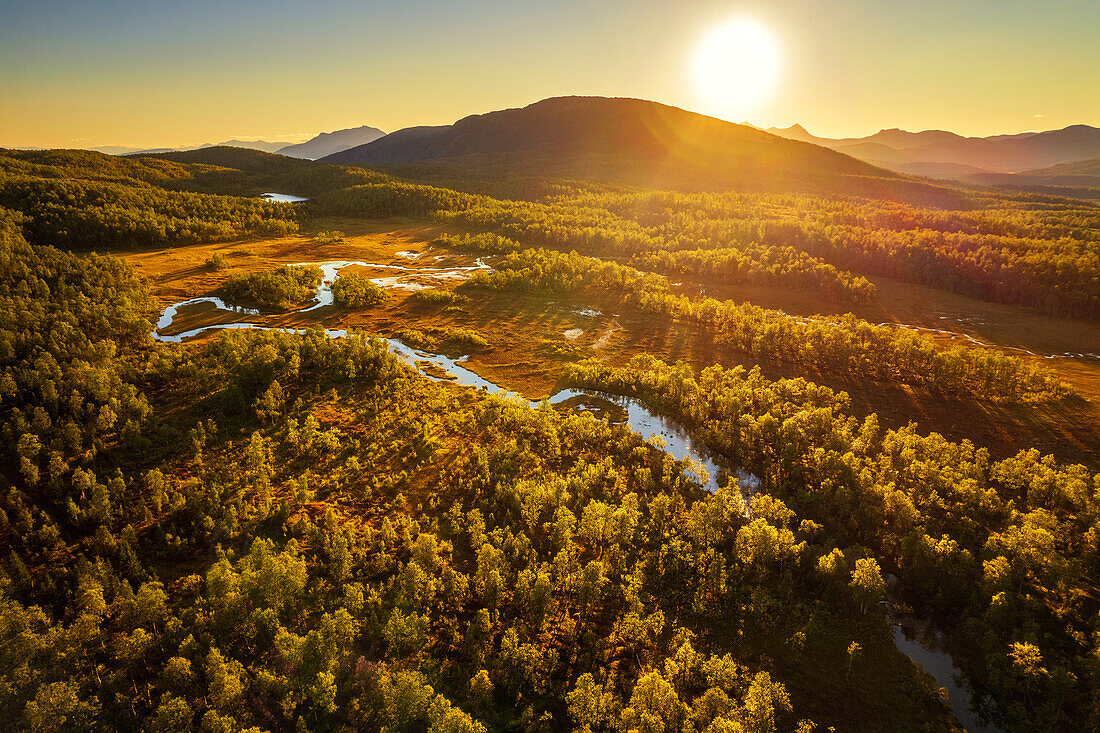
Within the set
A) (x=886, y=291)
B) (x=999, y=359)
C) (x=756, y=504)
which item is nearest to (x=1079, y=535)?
(x=756, y=504)

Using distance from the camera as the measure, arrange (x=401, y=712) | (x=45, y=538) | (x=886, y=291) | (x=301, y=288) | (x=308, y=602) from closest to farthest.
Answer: (x=401, y=712) → (x=308, y=602) → (x=45, y=538) → (x=301, y=288) → (x=886, y=291)

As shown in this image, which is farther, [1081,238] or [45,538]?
[1081,238]

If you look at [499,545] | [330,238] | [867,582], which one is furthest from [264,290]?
[867,582]

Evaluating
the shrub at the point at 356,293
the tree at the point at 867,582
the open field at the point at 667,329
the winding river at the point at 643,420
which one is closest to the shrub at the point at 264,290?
the winding river at the point at 643,420

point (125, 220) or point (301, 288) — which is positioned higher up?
point (125, 220)

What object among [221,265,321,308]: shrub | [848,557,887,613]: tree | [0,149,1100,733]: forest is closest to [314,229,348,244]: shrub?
[221,265,321,308]: shrub

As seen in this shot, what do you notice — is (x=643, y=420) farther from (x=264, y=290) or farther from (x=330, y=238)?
(x=330, y=238)

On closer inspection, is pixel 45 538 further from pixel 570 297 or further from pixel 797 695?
pixel 570 297

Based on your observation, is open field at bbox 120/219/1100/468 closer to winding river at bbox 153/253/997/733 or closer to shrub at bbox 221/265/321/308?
winding river at bbox 153/253/997/733
